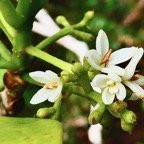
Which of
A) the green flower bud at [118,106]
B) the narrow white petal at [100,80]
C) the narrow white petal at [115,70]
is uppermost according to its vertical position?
the narrow white petal at [115,70]

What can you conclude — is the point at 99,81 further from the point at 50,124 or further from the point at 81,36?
the point at 81,36

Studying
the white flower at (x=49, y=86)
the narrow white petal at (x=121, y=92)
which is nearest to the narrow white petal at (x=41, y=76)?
the white flower at (x=49, y=86)

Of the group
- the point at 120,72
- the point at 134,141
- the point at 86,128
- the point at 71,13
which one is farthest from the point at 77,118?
the point at 120,72

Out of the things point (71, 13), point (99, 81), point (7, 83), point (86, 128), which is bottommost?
point (86, 128)

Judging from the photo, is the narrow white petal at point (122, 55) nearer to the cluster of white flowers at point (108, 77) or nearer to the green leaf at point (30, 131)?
the cluster of white flowers at point (108, 77)

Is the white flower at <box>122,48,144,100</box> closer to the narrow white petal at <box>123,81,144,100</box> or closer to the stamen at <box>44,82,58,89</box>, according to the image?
the narrow white petal at <box>123,81,144,100</box>

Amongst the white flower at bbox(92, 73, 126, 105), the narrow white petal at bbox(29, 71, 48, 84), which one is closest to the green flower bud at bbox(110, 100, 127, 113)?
the white flower at bbox(92, 73, 126, 105)

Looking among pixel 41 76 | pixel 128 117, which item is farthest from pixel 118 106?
pixel 41 76
